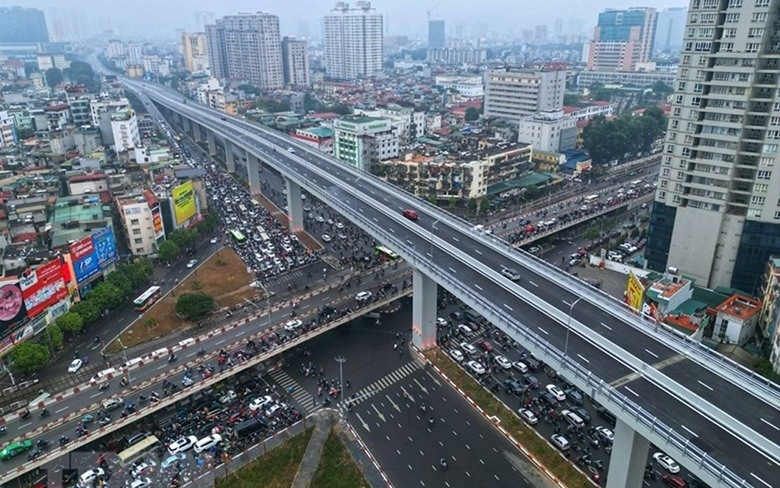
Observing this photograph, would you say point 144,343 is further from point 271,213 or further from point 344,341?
point 271,213

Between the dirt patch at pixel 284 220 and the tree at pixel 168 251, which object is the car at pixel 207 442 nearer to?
the tree at pixel 168 251

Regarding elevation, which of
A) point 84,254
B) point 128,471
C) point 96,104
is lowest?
point 128,471

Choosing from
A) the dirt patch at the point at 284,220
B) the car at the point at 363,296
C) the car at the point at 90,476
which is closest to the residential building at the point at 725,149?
the car at the point at 363,296

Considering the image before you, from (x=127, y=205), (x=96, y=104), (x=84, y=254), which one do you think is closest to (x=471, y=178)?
(x=127, y=205)

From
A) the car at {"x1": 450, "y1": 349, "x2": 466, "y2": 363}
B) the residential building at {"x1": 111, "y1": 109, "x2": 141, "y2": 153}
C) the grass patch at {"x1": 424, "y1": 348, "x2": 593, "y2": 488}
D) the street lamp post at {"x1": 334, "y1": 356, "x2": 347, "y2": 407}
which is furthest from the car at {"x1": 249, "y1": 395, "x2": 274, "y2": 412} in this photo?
the residential building at {"x1": 111, "y1": 109, "x2": 141, "y2": 153}

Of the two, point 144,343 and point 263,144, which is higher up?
point 263,144

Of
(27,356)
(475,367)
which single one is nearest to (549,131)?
(475,367)

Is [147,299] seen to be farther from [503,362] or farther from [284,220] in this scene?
[503,362]

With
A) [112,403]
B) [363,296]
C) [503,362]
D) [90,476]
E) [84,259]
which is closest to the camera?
[90,476]
